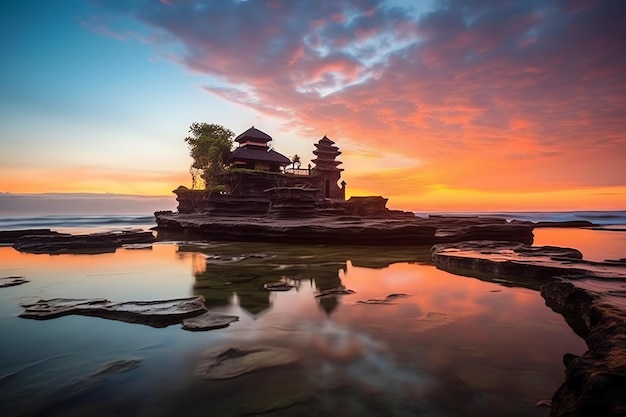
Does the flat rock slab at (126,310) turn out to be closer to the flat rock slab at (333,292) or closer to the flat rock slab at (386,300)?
the flat rock slab at (333,292)

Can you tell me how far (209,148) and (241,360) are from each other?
4043 centimetres

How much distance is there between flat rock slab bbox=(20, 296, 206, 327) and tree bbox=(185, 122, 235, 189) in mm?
34943

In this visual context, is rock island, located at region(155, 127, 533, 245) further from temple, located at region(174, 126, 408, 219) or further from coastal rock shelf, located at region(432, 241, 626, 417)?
coastal rock shelf, located at region(432, 241, 626, 417)

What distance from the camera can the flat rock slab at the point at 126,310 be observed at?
5.38 metres

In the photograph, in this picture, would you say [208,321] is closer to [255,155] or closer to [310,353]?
[310,353]

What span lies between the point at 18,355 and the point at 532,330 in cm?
721

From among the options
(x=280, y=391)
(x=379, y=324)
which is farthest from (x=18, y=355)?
(x=379, y=324)

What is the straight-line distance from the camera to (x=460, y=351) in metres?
4.19

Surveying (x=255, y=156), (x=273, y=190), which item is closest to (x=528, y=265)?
(x=273, y=190)

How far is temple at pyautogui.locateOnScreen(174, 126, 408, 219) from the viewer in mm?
23234

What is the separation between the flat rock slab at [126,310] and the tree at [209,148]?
1376 inches

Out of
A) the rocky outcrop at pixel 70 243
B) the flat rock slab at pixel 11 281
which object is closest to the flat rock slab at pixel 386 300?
the flat rock slab at pixel 11 281

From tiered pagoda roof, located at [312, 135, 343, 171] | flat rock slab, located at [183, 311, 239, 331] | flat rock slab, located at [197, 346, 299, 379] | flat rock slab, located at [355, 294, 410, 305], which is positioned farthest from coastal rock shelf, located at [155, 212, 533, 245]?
tiered pagoda roof, located at [312, 135, 343, 171]

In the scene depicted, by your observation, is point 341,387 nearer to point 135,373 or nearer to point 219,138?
point 135,373
